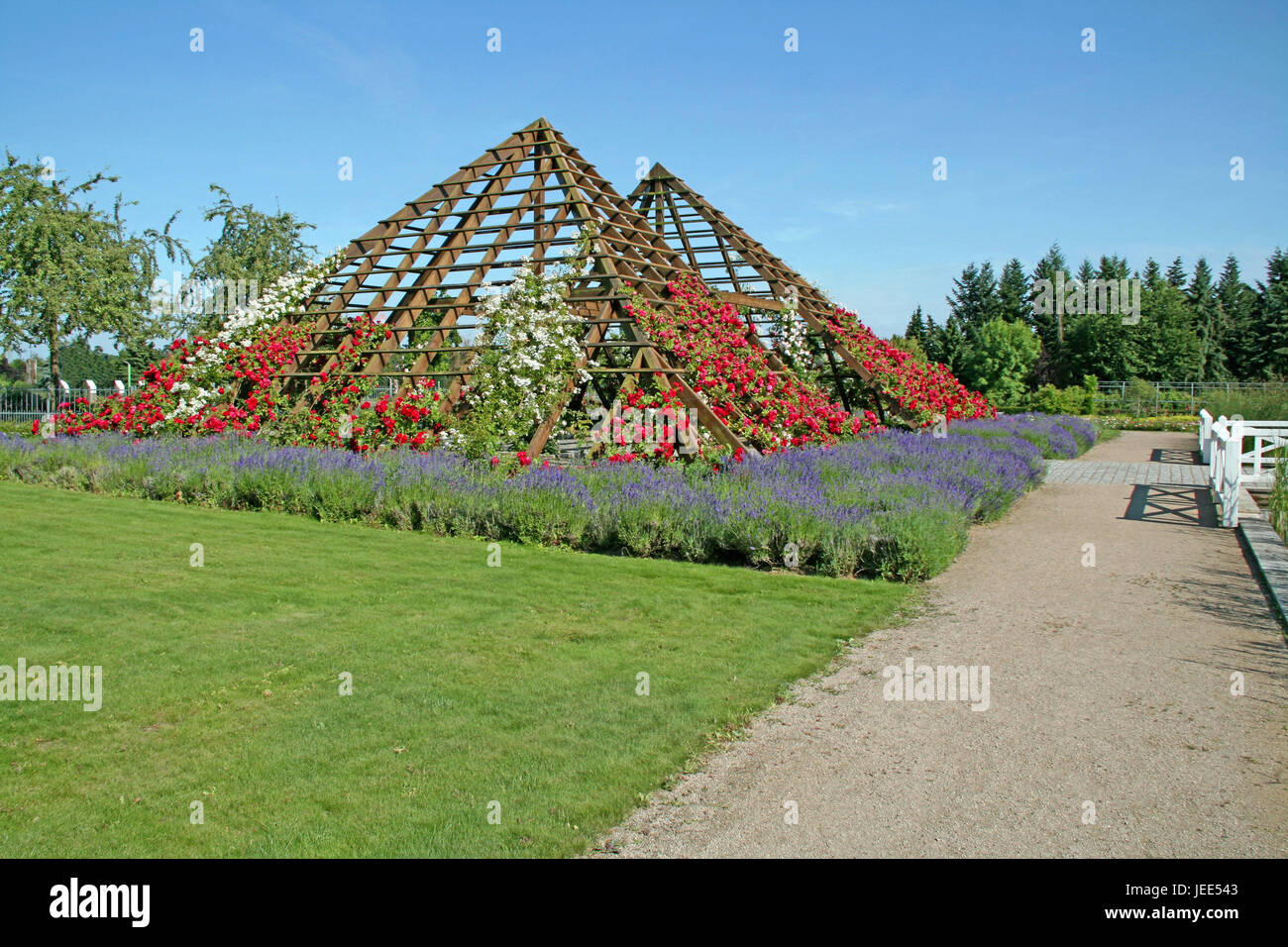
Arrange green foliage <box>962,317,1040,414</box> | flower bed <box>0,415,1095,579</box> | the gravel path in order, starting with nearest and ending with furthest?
1. the gravel path
2. flower bed <box>0,415,1095,579</box>
3. green foliage <box>962,317,1040,414</box>

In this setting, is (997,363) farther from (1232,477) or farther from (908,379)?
(1232,477)

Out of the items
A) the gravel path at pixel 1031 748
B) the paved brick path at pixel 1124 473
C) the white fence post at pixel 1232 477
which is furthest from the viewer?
the paved brick path at pixel 1124 473

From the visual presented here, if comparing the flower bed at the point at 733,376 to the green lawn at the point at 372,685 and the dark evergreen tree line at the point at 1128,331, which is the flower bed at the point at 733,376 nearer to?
the green lawn at the point at 372,685

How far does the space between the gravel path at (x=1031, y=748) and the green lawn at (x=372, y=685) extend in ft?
1.04

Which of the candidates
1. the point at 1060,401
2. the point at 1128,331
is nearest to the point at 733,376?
the point at 1060,401

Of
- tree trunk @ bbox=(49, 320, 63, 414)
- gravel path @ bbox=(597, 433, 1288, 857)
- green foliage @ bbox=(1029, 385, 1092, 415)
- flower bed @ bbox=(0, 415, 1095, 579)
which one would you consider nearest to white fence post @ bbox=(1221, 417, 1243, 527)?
flower bed @ bbox=(0, 415, 1095, 579)

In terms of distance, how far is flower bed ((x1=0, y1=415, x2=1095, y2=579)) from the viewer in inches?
324

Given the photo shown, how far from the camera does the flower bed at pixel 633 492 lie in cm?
822

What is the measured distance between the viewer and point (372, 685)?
4.87 meters

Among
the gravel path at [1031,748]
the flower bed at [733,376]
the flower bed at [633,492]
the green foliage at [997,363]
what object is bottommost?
the gravel path at [1031,748]

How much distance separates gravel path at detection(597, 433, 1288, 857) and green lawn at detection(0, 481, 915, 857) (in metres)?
0.32

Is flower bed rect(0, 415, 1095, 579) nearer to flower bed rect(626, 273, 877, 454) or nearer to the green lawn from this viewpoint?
the green lawn

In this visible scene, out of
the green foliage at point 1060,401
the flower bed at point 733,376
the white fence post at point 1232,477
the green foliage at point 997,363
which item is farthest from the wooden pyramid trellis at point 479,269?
the green foliage at point 997,363

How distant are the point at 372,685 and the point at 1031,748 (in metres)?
3.43
